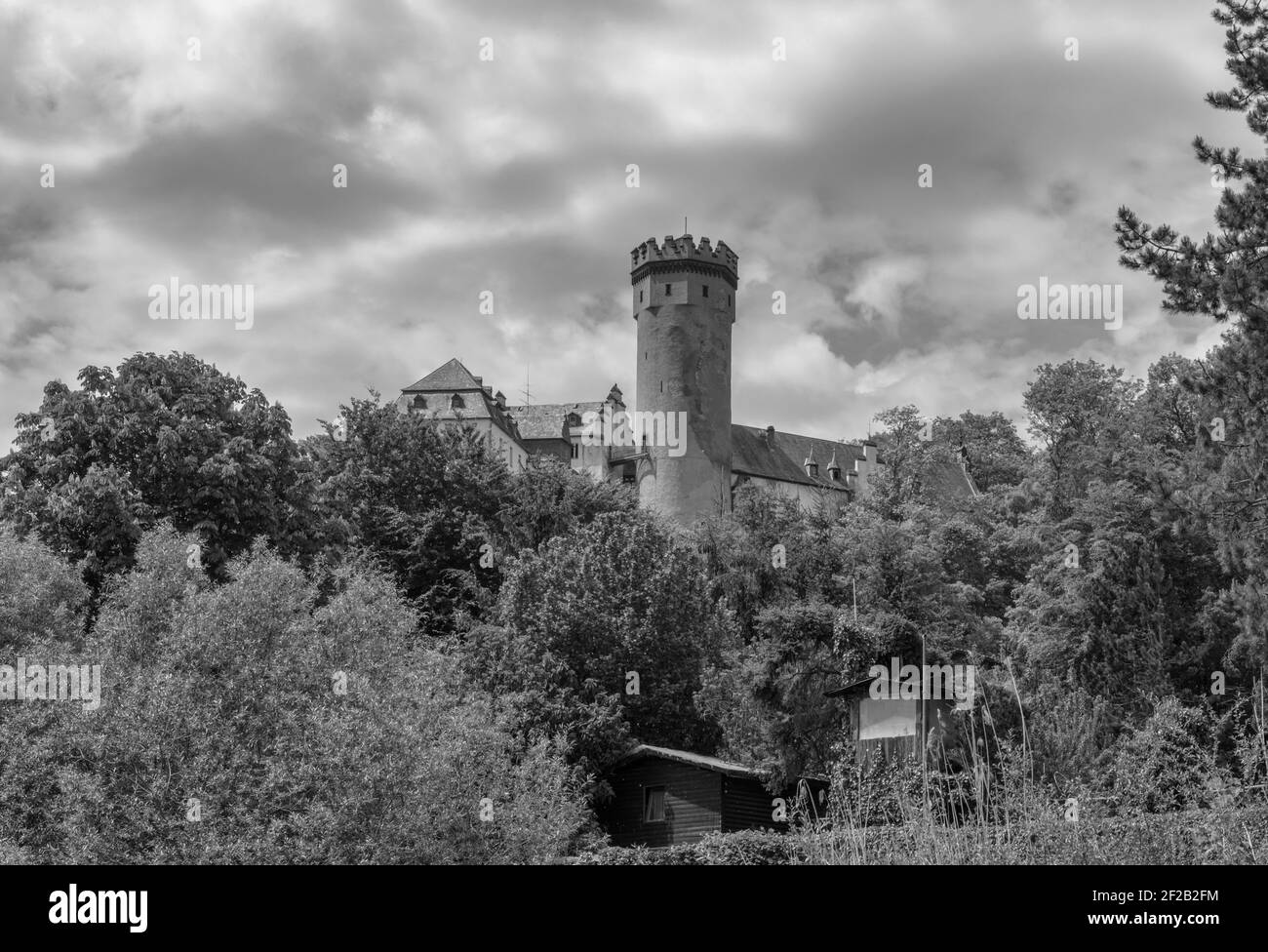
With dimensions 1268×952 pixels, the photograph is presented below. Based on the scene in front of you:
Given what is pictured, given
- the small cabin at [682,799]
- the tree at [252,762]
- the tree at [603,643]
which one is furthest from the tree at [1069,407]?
the tree at [252,762]

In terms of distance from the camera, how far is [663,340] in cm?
8581

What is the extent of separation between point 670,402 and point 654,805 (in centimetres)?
4943

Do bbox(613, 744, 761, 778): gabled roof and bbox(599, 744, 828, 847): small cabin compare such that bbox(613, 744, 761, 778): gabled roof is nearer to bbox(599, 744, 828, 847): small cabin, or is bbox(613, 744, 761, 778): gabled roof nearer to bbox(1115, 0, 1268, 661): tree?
bbox(599, 744, 828, 847): small cabin

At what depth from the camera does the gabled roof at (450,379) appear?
8738cm

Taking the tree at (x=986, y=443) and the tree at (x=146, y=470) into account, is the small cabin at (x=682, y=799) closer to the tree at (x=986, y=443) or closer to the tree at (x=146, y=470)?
the tree at (x=146, y=470)

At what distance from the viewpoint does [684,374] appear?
84.9m

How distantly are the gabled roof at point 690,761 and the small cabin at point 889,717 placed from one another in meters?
3.72

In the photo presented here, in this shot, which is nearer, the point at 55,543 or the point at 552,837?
the point at 552,837

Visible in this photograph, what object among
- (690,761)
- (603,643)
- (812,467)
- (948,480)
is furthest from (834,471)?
(690,761)

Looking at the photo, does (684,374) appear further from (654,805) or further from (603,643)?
(654,805)

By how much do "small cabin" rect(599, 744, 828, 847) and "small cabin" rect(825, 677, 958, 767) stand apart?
2698 mm

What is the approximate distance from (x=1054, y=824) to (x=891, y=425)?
68.5 meters

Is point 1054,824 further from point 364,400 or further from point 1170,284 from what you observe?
point 364,400

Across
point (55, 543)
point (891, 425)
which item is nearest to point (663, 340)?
point (891, 425)
